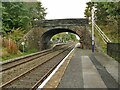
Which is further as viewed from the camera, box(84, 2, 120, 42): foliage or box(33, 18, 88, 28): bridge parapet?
box(33, 18, 88, 28): bridge parapet

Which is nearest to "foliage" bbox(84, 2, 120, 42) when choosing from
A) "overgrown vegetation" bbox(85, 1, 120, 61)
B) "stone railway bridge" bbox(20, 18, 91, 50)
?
"overgrown vegetation" bbox(85, 1, 120, 61)

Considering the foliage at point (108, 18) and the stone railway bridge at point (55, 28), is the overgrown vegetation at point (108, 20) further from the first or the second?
the stone railway bridge at point (55, 28)

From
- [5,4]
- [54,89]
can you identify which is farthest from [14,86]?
[5,4]

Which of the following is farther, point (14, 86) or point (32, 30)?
point (32, 30)

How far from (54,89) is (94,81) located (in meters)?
2.36

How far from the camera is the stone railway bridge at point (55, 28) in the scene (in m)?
48.3

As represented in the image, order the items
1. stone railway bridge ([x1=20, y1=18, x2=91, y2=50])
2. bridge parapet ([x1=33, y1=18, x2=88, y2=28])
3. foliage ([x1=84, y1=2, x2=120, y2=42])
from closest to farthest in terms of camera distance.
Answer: foliage ([x1=84, y1=2, x2=120, y2=42]), stone railway bridge ([x1=20, y1=18, x2=91, y2=50]), bridge parapet ([x1=33, y1=18, x2=88, y2=28])

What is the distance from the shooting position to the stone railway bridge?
4828cm

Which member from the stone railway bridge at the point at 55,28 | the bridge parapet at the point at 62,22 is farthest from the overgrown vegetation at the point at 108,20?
the bridge parapet at the point at 62,22

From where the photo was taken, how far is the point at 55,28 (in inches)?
1977

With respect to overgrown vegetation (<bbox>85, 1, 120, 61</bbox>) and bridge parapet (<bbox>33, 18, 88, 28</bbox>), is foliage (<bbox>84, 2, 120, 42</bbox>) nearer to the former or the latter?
overgrown vegetation (<bbox>85, 1, 120, 61</bbox>)

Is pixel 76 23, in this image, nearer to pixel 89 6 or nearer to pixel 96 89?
pixel 89 6

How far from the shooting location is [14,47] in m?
35.0

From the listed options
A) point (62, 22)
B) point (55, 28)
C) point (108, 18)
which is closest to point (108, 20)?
point (62, 22)
